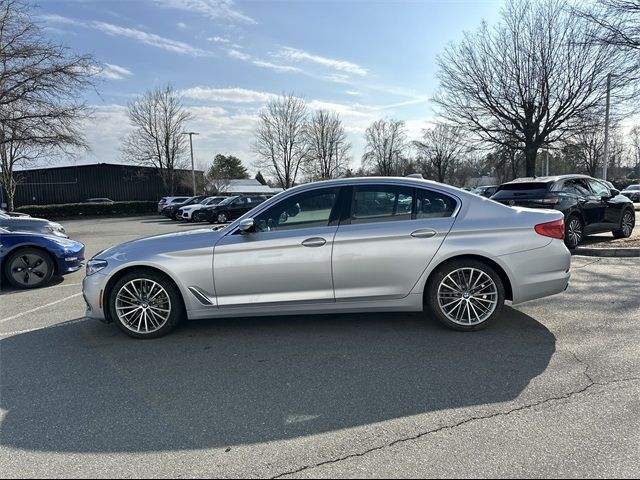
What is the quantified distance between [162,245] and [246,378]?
178 centimetres

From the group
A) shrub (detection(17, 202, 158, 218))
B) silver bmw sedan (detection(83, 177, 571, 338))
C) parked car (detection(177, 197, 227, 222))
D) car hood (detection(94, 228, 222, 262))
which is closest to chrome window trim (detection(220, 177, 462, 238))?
silver bmw sedan (detection(83, 177, 571, 338))

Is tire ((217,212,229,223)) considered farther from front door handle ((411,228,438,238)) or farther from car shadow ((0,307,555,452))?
front door handle ((411,228,438,238))

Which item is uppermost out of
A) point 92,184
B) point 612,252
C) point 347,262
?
point 92,184

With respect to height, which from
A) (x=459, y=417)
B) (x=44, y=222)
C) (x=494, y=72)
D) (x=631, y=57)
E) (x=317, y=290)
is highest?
(x=494, y=72)

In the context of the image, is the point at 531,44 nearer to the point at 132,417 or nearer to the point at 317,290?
the point at 317,290

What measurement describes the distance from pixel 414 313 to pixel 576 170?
58837 mm

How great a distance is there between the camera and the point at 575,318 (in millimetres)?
4805

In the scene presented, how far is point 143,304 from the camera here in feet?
14.6

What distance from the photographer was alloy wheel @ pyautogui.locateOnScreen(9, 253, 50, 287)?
24.1 feet

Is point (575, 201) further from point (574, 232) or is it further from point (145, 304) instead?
point (145, 304)

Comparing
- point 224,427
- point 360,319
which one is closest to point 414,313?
point 360,319

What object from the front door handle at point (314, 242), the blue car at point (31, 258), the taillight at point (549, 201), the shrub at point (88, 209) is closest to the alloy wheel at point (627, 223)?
the taillight at point (549, 201)

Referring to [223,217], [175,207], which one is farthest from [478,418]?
[175,207]

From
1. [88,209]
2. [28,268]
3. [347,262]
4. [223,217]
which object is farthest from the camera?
[88,209]
